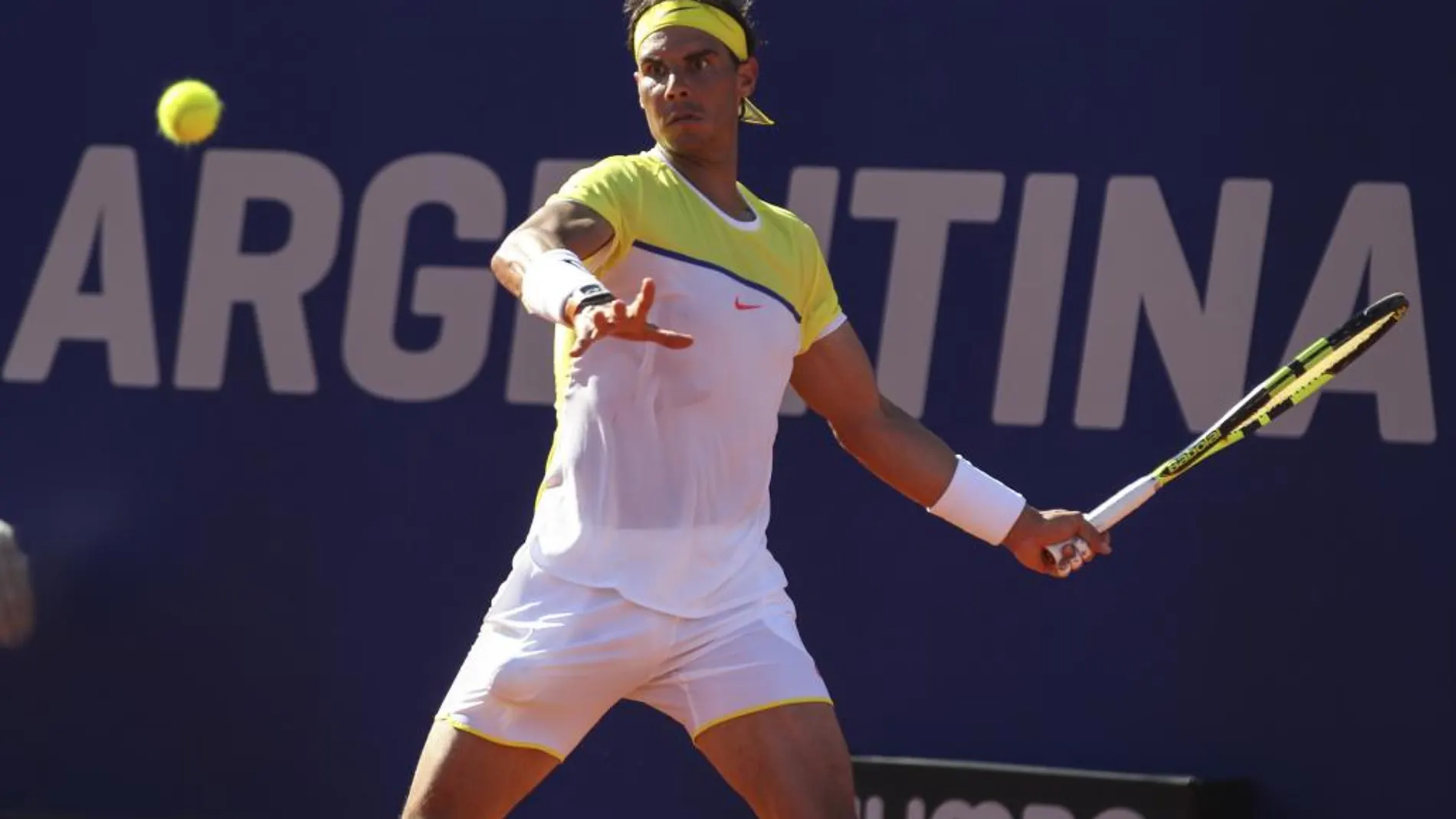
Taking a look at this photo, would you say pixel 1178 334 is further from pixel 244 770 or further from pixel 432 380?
pixel 244 770

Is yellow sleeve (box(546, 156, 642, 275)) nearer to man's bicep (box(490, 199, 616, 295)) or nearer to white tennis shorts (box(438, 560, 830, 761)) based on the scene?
man's bicep (box(490, 199, 616, 295))

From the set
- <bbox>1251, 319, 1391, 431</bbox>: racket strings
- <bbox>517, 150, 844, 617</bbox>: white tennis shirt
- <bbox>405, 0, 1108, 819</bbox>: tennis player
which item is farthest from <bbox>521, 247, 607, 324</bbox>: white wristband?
<bbox>1251, 319, 1391, 431</bbox>: racket strings

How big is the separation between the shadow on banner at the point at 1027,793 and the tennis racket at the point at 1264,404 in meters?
1.02

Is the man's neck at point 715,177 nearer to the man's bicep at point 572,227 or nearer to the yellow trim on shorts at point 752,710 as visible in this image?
the man's bicep at point 572,227

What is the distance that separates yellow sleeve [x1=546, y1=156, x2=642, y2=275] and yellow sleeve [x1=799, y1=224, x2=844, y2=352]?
372 millimetres

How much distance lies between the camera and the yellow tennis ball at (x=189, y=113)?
5691 millimetres

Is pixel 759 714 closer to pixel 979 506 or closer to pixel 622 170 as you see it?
pixel 979 506

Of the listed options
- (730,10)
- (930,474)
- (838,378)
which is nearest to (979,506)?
(930,474)

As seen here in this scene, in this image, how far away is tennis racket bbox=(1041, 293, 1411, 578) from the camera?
4.24 m

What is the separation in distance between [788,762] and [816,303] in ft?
2.52

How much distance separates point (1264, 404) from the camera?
4387 millimetres

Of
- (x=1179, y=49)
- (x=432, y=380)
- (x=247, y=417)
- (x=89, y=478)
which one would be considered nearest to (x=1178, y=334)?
(x=1179, y=49)

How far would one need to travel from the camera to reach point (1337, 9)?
204 inches

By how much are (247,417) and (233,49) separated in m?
0.85
